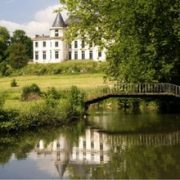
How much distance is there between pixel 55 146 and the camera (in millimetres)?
30266

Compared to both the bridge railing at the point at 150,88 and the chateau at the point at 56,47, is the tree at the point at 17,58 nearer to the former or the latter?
the chateau at the point at 56,47

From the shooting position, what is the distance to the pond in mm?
21984

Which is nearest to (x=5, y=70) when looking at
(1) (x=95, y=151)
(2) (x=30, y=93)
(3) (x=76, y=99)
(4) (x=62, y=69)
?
(4) (x=62, y=69)

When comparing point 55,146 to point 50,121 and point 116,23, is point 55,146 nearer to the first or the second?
point 50,121

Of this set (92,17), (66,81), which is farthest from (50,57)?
(92,17)

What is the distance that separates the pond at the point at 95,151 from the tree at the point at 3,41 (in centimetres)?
9083

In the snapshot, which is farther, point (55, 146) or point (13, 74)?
point (13, 74)

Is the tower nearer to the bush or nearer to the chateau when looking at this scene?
the chateau

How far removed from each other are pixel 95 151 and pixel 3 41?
363 ft

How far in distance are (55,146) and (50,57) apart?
100575 millimetres

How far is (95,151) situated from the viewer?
92.8ft

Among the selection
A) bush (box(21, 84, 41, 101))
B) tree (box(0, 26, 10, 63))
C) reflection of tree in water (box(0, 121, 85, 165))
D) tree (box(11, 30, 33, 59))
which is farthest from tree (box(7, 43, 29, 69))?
reflection of tree in water (box(0, 121, 85, 165))

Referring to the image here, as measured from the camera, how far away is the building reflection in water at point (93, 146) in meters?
25.2

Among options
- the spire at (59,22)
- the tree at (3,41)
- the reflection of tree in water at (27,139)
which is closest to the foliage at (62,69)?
the spire at (59,22)
